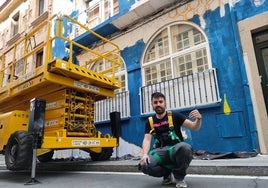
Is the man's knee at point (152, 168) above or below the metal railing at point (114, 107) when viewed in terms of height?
below

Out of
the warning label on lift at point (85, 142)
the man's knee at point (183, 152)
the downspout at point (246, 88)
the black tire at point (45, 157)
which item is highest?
the downspout at point (246, 88)

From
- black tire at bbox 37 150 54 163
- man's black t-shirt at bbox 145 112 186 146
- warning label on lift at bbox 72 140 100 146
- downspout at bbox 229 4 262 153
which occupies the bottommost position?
black tire at bbox 37 150 54 163

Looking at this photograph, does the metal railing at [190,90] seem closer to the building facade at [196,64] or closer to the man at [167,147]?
the building facade at [196,64]

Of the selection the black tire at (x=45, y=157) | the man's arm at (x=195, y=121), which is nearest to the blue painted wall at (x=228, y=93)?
the man's arm at (x=195, y=121)

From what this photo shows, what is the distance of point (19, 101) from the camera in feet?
19.9

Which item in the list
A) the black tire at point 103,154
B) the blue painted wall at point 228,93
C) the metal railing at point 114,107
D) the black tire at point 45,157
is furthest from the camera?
the metal railing at point 114,107

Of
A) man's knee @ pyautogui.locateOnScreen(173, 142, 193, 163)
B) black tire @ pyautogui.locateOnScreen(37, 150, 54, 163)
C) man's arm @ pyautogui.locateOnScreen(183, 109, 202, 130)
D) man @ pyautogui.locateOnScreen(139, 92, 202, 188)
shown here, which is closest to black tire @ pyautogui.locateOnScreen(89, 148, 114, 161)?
black tire @ pyautogui.locateOnScreen(37, 150, 54, 163)

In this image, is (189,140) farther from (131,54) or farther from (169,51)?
(131,54)

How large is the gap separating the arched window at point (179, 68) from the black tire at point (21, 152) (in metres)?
A: 3.97

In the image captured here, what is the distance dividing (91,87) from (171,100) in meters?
2.56

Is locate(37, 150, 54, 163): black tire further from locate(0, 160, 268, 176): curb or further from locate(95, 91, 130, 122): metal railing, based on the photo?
locate(0, 160, 268, 176): curb

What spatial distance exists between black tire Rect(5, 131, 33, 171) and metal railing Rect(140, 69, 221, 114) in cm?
396

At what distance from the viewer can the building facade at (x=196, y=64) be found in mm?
5793

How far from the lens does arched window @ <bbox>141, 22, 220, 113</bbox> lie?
21.4 feet
